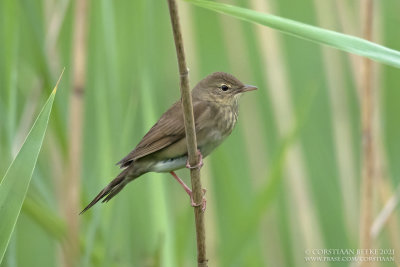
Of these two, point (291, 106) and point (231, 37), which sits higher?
point (231, 37)

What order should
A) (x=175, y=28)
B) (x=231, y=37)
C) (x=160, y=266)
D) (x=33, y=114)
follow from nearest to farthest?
(x=175, y=28) < (x=160, y=266) < (x=33, y=114) < (x=231, y=37)

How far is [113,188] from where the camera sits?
2.58m

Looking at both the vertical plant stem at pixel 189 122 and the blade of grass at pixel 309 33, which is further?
the blade of grass at pixel 309 33

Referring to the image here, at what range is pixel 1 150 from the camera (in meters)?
2.66

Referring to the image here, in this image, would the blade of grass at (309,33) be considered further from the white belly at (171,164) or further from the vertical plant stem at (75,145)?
the vertical plant stem at (75,145)

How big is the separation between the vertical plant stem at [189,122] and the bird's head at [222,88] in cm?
91

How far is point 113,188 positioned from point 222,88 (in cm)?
73

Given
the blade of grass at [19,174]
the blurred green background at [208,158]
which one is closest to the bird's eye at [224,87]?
the blurred green background at [208,158]

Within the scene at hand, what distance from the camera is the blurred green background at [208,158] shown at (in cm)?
251

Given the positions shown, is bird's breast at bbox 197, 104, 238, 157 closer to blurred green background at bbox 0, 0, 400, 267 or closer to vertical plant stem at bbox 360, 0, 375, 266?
blurred green background at bbox 0, 0, 400, 267

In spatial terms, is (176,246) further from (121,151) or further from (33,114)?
(33,114)

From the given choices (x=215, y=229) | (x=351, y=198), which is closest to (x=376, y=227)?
(x=351, y=198)

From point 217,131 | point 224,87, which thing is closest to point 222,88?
point 224,87

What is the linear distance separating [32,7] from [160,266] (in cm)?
105
